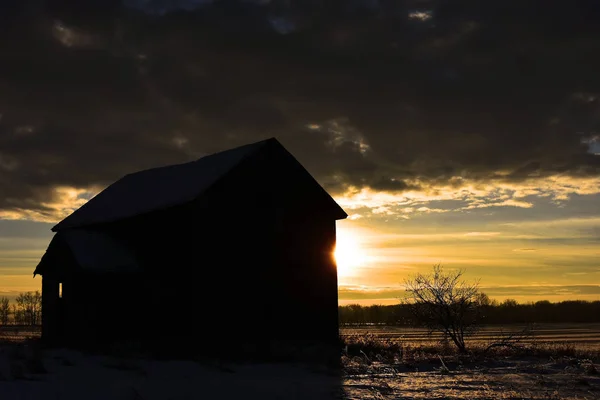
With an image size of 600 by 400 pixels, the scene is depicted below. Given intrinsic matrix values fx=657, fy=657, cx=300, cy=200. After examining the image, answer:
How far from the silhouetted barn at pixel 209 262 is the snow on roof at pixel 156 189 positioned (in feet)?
0.31

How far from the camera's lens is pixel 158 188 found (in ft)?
86.9

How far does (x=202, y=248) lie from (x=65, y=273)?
239 inches

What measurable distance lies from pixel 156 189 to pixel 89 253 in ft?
12.7

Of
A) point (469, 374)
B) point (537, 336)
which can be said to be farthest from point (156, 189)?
point (537, 336)

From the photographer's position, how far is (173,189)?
24.8 meters

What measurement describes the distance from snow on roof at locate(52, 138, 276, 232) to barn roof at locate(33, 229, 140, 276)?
44.8 inches

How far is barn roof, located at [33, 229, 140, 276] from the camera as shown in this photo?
23.7m

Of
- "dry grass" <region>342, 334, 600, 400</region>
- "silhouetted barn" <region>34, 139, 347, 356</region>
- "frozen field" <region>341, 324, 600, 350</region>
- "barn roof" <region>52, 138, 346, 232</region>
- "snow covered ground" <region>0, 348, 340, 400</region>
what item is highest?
"barn roof" <region>52, 138, 346, 232</region>

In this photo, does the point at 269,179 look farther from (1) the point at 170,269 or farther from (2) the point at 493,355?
(2) the point at 493,355

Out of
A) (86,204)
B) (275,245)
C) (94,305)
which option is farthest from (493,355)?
(86,204)

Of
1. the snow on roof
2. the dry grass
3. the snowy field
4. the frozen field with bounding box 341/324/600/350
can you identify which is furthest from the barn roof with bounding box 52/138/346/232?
the frozen field with bounding box 341/324/600/350

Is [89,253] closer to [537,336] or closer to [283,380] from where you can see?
[283,380]

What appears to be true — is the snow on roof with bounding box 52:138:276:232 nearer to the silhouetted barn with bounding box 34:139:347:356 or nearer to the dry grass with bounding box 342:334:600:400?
the silhouetted barn with bounding box 34:139:347:356

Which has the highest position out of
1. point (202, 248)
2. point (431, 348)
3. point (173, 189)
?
point (173, 189)
